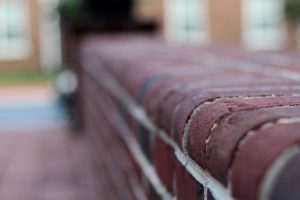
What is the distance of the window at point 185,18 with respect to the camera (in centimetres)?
2086

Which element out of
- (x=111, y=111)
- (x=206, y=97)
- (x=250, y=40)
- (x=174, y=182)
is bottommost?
(x=250, y=40)

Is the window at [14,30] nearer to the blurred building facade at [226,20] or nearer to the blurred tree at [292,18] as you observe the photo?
the blurred building facade at [226,20]

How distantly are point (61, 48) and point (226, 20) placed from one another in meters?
13.9

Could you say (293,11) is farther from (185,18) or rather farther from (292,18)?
(185,18)

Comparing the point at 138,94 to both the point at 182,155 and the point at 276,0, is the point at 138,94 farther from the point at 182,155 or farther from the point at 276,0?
the point at 276,0

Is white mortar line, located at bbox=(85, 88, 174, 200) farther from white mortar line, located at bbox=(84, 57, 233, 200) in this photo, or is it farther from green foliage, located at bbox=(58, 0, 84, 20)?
green foliage, located at bbox=(58, 0, 84, 20)

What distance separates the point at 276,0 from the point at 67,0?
13.0 m

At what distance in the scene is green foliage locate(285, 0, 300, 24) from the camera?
1887cm

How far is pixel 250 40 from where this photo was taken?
21422 millimetres

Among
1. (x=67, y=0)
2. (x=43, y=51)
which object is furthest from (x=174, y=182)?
(x=43, y=51)

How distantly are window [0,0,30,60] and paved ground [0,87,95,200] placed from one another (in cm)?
1087

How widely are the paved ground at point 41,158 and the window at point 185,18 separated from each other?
11679 millimetres

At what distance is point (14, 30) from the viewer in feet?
66.4

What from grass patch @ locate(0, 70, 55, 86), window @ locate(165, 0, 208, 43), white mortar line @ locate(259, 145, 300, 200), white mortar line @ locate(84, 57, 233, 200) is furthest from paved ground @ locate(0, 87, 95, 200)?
window @ locate(165, 0, 208, 43)
